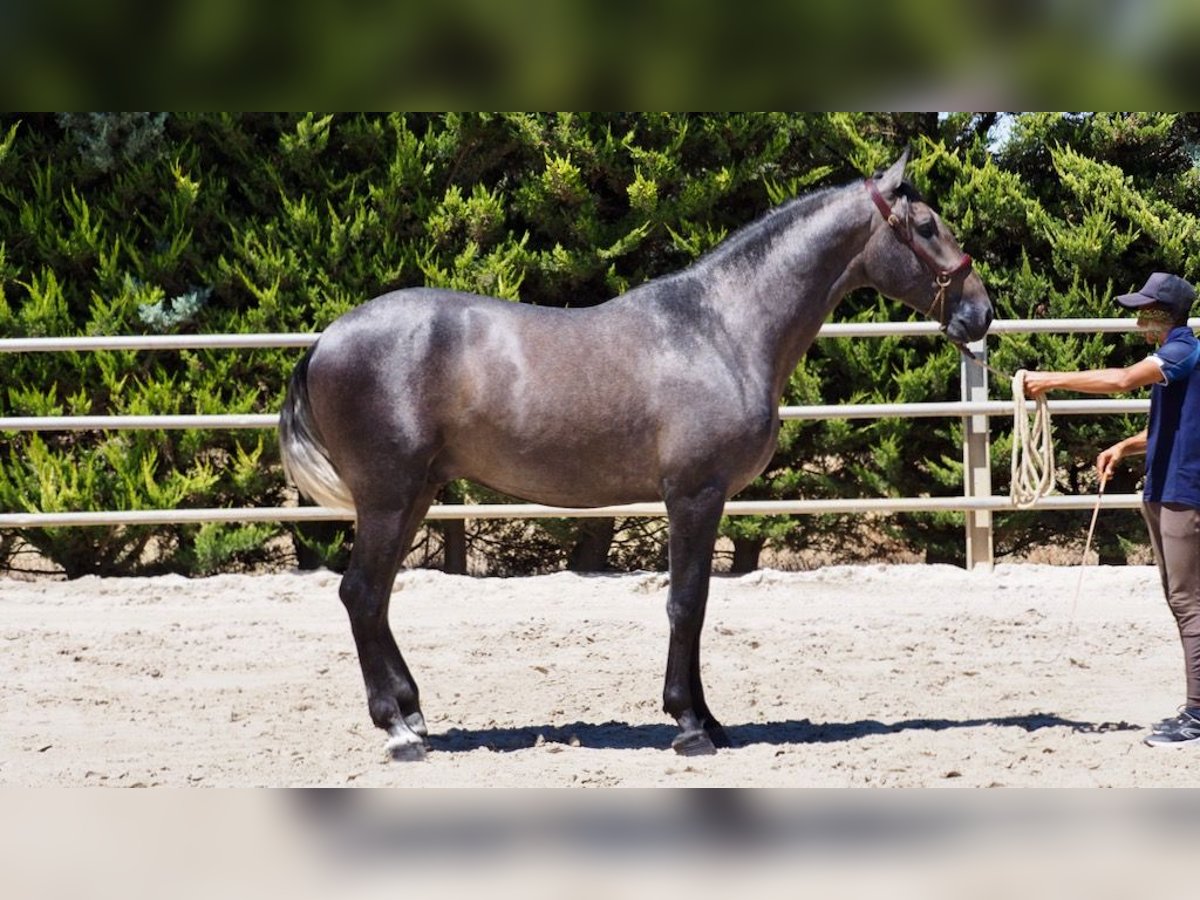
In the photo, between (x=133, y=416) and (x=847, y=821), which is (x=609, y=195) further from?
(x=847, y=821)

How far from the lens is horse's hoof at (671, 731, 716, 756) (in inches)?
169

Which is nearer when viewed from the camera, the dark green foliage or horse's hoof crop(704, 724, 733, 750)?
horse's hoof crop(704, 724, 733, 750)

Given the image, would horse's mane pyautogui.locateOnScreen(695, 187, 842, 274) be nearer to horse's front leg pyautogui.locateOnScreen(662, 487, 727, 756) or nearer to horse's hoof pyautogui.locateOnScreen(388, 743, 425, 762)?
horse's front leg pyautogui.locateOnScreen(662, 487, 727, 756)

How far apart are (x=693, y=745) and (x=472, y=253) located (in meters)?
4.45

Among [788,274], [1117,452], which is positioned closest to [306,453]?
[788,274]

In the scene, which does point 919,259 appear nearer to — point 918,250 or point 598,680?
point 918,250

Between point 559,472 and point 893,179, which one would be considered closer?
point 559,472

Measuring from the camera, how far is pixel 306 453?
454 centimetres

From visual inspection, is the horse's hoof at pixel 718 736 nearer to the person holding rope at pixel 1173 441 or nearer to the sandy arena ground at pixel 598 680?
the sandy arena ground at pixel 598 680

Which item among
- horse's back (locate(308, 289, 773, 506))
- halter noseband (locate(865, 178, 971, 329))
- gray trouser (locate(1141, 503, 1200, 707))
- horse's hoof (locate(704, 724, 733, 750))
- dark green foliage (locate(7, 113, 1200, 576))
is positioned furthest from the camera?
dark green foliage (locate(7, 113, 1200, 576))

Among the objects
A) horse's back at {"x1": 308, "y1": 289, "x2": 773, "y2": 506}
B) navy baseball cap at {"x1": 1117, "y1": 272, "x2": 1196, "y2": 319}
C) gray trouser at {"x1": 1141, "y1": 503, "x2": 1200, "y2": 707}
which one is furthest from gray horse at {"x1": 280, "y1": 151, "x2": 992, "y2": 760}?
gray trouser at {"x1": 1141, "y1": 503, "x2": 1200, "y2": 707}

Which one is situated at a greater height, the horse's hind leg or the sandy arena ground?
the horse's hind leg

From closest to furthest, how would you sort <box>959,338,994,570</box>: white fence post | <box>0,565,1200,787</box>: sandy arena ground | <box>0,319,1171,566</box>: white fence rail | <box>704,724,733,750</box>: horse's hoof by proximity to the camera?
1. <box>0,565,1200,787</box>: sandy arena ground
2. <box>704,724,733,750</box>: horse's hoof
3. <box>0,319,1171,566</box>: white fence rail
4. <box>959,338,994,570</box>: white fence post

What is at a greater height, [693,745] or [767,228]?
[767,228]
